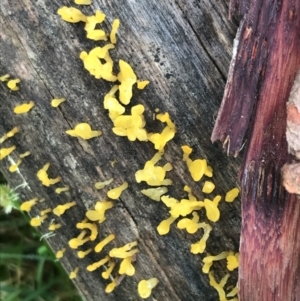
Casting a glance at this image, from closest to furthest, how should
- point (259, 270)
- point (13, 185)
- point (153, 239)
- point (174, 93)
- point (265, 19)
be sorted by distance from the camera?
point (265, 19), point (259, 270), point (174, 93), point (153, 239), point (13, 185)

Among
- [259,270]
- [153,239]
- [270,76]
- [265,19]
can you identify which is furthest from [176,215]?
[265,19]

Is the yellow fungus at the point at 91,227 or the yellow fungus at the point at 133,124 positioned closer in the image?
the yellow fungus at the point at 133,124

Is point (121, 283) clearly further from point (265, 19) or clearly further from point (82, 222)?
point (265, 19)

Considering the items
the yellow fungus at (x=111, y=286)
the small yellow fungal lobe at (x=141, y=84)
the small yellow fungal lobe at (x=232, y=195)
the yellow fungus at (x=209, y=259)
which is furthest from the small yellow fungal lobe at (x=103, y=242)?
the small yellow fungal lobe at (x=141, y=84)

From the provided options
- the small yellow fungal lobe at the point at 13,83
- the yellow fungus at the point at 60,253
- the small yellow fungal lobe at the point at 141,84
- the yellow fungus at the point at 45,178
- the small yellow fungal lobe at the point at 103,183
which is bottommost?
the yellow fungus at the point at 60,253

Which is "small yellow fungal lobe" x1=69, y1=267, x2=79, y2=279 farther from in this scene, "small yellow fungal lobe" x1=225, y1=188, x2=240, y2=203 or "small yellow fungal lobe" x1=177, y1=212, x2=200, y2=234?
"small yellow fungal lobe" x1=225, y1=188, x2=240, y2=203

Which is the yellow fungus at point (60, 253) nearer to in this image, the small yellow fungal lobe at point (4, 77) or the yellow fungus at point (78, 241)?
the yellow fungus at point (78, 241)

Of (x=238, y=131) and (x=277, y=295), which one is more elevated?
(x=238, y=131)

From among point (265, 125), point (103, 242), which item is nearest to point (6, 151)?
point (103, 242)
